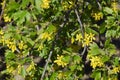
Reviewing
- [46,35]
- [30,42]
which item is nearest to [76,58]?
[46,35]

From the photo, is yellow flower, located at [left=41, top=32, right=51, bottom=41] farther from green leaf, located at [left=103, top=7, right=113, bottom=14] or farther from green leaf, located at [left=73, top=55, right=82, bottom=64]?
green leaf, located at [left=103, top=7, right=113, bottom=14]

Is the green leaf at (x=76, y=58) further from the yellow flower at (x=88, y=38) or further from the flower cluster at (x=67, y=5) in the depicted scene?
the flower cluster at (x=67, y=5)

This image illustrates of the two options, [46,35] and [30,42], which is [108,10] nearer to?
[46,35]

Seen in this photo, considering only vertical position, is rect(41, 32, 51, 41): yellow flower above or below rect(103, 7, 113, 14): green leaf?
below

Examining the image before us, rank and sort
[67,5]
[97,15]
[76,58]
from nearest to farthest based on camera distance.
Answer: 1. [76,58]
2. [67,5]
3. [97,15]

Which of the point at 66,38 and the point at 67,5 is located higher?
the point at 67,5

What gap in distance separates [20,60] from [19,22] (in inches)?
28.4

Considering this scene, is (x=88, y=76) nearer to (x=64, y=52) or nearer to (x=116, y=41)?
(x=116, y=41)

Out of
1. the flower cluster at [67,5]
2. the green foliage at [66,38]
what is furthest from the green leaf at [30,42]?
the flower cluster at [67,5]

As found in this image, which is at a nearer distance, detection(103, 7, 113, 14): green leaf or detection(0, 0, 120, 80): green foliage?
detection(0, 0, 120, 80): green foliage

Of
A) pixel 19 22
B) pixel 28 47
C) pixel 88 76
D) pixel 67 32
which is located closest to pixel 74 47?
pixel 67 32

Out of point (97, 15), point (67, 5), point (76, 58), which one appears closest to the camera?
point (76, 58)

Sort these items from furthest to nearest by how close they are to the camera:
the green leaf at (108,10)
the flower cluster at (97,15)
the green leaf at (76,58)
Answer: the flower cluster at (97,15)
the green leaf at (108,10)
the green leaf at (76,58)

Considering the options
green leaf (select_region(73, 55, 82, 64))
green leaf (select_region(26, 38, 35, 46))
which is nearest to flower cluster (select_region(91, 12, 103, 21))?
green leaf (select_region(73, 55, 82, 64))
